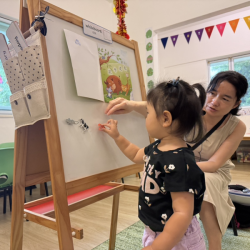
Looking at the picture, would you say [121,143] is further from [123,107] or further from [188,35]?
[188,35]

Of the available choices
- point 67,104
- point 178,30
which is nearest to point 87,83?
point 67,104

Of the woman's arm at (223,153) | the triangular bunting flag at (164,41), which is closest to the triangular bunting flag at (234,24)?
the triangular bunting flag at (164,41)

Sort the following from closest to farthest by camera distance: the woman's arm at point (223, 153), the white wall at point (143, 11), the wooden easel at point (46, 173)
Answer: the wooden easel at point (46, 173) < the woman's arm at point (223, 153) < the white wall at point (143, 11)

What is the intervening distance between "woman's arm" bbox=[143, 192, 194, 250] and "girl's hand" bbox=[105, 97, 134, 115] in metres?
0.53

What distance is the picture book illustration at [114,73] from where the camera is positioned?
1.09 metres

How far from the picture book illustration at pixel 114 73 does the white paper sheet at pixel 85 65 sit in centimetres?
4

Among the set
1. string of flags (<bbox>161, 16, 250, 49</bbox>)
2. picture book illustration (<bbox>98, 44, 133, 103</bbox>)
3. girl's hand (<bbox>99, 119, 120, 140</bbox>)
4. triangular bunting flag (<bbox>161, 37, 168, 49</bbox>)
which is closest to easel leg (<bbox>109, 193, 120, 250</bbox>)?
girl's hand (<bbox>99, 119, 120, 140</bbox>)

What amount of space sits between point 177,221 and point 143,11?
411 cm

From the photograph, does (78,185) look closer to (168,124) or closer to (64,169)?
(64,169)

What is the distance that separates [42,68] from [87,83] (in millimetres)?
216

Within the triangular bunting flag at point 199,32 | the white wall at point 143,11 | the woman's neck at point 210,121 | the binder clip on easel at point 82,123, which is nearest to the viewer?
the binder clip on easel at point 82,123

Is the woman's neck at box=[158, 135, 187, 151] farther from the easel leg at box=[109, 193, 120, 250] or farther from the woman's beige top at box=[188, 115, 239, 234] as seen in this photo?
the easel leg at box=[109, 193, 120, 250]

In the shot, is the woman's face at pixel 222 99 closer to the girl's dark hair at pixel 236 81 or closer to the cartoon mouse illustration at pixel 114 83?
the girl's dark hair at pixel 236 81

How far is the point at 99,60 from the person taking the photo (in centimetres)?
107
